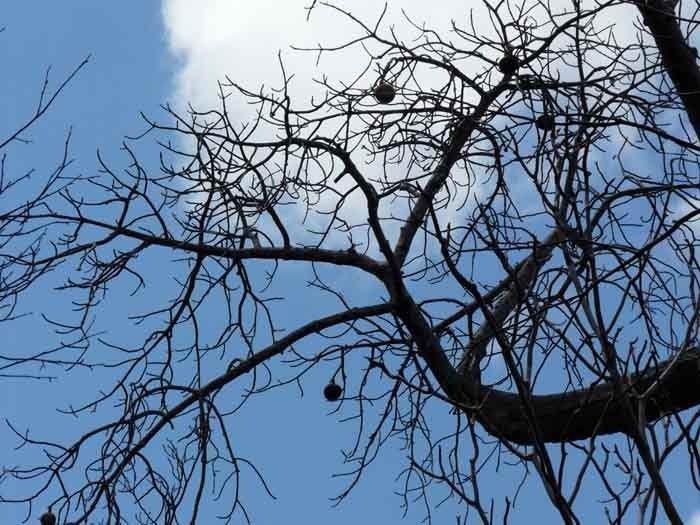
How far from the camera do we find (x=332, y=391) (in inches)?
180

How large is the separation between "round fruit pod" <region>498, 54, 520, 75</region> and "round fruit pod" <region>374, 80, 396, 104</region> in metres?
0.51

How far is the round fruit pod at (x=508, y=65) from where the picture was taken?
449 centimetres

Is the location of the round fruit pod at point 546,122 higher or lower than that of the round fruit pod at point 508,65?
lower

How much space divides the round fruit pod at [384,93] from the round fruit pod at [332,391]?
1.34 metres

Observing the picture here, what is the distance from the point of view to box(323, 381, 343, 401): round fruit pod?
4578 millimetres

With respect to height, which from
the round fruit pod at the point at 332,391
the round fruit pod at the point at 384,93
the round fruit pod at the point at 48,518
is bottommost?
the round fruit pod at the point at 48,518

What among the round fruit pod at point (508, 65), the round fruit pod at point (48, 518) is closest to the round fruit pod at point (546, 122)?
the round fruit pod at point (508, 65)

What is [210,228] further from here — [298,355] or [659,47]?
[659,47]

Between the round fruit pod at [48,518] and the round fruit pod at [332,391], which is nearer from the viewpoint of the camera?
the round fruit pod at [48,518]

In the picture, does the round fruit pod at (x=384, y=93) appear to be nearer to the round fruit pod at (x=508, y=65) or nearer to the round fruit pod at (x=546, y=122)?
the round fruit pod at (x=508, y=65)

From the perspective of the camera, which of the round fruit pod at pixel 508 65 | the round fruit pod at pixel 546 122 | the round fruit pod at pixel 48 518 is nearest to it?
the round fruit pod at pixel 546 122

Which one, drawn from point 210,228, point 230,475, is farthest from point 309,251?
point 230,475

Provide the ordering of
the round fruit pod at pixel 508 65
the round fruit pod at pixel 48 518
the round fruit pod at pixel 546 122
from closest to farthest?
the round fruit pod at pixel 546 122, the round fruit pod at pixel 48 518, the round fruit pod at pixel 508 65

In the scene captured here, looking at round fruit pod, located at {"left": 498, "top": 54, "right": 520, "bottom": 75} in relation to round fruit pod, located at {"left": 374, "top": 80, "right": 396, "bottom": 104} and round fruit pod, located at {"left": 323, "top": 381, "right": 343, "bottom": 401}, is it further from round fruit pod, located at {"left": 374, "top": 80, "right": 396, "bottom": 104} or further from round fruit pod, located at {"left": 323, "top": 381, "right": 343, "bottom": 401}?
round fruit pod, located at {"left": 323, "top": 381, "right": 343, "bottom": 401}
